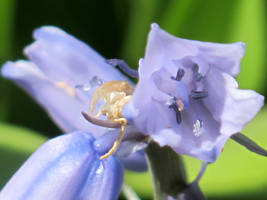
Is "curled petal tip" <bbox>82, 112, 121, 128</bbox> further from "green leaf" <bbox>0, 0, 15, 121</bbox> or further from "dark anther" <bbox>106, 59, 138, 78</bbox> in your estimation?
"green leaf" <bbox>0, 0, 15, 121</bbox>

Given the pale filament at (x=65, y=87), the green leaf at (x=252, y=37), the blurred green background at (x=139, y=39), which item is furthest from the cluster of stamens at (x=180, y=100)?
the green leaf at (x=252, y=37)

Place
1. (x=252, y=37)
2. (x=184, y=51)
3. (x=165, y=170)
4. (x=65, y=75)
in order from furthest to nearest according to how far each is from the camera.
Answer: (x=252, y=37), (x=65, y=75), (x=165, y=170), (x=184, y=51)

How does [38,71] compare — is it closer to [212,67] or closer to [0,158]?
[212,67]

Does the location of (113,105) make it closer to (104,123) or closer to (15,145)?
(104,123)

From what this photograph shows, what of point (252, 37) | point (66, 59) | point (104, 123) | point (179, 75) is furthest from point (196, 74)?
point (252, 37)

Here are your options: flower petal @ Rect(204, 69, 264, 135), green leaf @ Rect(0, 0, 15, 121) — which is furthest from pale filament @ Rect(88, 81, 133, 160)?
green leaf @ Rect(0, 0, 15, 121)
